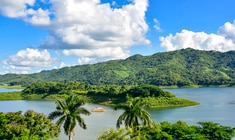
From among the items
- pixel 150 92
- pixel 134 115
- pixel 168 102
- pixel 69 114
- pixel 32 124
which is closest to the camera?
pixel 32 124

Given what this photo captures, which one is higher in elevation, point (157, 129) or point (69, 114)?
point (69, 114)

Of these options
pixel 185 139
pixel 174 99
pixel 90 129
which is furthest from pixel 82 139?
pixel 174 99

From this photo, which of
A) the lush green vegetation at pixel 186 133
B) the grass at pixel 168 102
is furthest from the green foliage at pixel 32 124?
the grass at pixel 168 102

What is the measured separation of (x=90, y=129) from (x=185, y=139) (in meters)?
42.7

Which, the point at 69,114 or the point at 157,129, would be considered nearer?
the point at 69,114

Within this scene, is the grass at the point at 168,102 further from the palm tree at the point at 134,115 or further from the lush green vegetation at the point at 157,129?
the palm tree at the point at 134,115

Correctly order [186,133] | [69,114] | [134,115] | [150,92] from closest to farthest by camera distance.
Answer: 1. [69,114]
2. [134,115]
3. [186,133]
4. [150,92]

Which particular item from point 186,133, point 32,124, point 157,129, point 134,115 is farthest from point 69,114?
point 186,133

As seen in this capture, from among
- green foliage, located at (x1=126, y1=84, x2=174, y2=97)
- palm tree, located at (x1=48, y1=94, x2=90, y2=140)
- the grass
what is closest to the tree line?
palm tree, located at (x1=48, y1=94, x2=90, y2=140)

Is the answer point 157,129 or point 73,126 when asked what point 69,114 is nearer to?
point 73,126

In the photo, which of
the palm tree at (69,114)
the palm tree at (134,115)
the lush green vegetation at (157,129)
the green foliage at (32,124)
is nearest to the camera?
the green foliage at (32,124)

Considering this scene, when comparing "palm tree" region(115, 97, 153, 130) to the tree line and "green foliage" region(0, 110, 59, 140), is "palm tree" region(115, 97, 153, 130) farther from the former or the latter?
"green foliage" region(0, 110, 59, 140)

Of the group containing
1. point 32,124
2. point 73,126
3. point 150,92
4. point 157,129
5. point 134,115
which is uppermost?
point 150,92

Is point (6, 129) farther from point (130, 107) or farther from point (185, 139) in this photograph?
point (185, 139)
